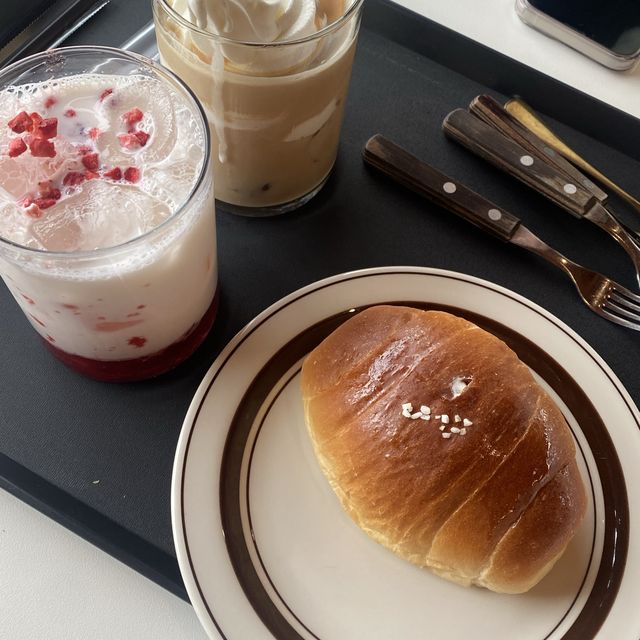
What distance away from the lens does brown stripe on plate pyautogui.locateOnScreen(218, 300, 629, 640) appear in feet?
2.82

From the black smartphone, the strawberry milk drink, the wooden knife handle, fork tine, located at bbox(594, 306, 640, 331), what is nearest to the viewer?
the strawberry milk drink

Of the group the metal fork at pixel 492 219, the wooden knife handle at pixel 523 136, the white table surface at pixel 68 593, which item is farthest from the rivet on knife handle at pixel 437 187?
the white table surface at pixel 68 593

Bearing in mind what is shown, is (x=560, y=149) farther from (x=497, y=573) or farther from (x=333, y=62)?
(x=497, y=573)

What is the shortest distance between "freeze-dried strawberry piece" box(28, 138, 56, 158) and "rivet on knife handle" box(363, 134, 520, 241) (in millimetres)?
560

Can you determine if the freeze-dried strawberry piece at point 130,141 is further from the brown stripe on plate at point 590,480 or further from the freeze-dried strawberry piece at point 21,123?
the brown stripe on plate at point 590,480

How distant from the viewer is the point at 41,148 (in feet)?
2.64

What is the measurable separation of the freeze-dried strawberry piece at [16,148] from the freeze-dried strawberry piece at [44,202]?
0.19ft

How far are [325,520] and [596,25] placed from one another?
1.13 metres

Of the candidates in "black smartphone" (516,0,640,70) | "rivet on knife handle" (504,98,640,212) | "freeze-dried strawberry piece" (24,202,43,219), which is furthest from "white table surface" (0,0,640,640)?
"black smartphone" (516,0,640,70)

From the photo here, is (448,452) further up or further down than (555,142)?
further down

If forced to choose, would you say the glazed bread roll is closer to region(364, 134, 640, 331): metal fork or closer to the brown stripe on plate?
the brown stripe on plate

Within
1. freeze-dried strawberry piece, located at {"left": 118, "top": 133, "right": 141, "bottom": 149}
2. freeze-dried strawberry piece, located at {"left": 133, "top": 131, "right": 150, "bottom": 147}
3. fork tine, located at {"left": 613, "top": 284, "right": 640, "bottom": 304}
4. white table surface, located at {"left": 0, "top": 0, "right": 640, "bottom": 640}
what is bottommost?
white table surface, located at {"left": 0, "top": 0, "right": 640, "bottom": 640}

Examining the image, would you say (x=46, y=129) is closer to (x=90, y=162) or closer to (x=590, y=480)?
(x=90, y=162)

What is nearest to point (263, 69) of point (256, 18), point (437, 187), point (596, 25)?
point (256, 18)
